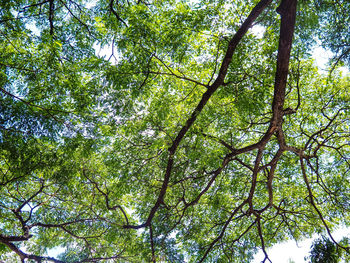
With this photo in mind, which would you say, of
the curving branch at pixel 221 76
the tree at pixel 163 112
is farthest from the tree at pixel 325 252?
the curving branch at pixel 221 76

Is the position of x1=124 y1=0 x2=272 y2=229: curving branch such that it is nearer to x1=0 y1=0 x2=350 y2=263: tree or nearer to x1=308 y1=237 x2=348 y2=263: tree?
x1=0 y1=0 x2=350 y2=263: tree

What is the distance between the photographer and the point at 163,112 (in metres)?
5.08

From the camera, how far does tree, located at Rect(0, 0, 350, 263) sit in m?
4.28

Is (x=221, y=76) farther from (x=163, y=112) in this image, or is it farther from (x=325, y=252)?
(x=325, y=252)

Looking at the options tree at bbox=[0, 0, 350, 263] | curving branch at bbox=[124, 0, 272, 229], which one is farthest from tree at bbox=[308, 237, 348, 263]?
curving branch at bbox=[124, 0, 272, 229]

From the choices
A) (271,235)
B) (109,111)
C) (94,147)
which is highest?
(109,111)

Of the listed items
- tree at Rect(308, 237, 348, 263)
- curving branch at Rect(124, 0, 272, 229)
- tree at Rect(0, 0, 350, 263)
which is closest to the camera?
curving branch at Rect(124, 0, 272, 229)

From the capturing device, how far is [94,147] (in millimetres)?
5098

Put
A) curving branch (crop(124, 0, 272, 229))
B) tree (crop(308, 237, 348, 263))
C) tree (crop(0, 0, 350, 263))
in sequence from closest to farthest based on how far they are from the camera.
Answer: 1. curving branch (crop(124, 0, 272, 229))
2. tree (crop(0, 0, 350, 263))
3. tree (crop(308, 237, 348, 263))

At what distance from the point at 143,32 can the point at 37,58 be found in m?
1.60

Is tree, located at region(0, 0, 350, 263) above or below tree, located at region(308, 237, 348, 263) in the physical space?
above

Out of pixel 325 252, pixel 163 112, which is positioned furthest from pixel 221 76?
pixel 325 252

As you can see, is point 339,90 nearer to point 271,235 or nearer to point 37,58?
point 271,235

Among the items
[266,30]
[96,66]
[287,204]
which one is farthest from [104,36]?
[287,204]
